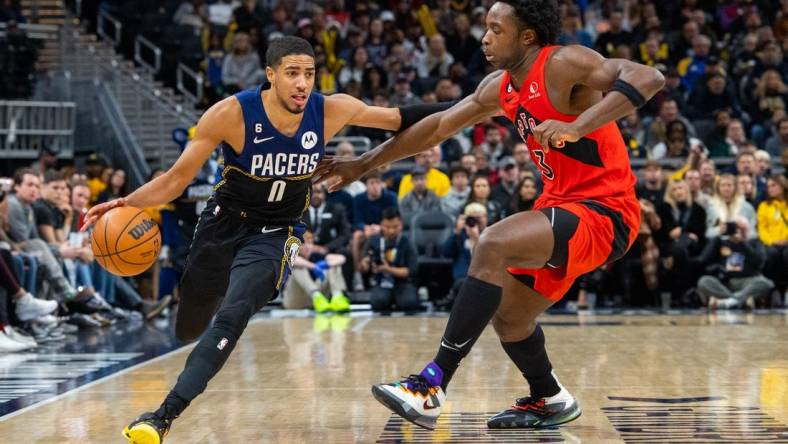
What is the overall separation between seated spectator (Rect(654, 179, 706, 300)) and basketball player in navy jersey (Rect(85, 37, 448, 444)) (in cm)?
777

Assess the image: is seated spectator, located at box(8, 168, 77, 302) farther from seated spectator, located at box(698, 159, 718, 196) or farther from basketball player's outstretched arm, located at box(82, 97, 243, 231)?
seated spectator, located at box(698, 159, 718, 196)

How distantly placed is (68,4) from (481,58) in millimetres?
6938

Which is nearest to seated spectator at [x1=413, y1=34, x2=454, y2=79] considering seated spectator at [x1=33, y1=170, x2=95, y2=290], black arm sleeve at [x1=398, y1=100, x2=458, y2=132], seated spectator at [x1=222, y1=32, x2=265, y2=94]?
seated spectator at [x1=222, y1=32, x2=265, y2=94]

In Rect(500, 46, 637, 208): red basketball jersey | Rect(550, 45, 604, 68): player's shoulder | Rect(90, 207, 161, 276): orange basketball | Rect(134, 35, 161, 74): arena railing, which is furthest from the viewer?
Rect(134, 35, 161, 74): arena railing

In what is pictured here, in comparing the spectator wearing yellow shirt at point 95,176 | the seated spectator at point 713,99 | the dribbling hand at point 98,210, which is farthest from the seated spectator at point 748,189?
the dribbling hand at point 98,210

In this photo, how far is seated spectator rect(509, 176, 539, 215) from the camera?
Result: 473 inches

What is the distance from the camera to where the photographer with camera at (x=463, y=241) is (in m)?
12.3

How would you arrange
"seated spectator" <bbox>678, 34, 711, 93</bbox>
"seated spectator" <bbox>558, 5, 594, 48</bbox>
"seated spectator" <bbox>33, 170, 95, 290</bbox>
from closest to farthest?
"seated spectator" <bbox>33, 170, 95, 290</bbox> < "seated spectator" <bbox>678, 34, 711, 93</bbox> < "seated spectator" <bbox>558, 5, 594, 48</bbox>

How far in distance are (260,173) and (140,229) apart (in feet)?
2.17

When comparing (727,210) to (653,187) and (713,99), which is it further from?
(713,99)

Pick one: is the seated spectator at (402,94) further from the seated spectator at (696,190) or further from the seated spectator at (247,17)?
the seated spectator at (696,190)

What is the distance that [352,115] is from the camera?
5.40 metres

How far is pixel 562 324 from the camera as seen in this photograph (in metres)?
10.2

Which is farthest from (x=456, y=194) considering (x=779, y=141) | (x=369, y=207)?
(x=779, y=141)
